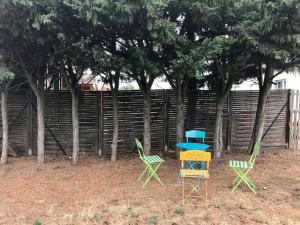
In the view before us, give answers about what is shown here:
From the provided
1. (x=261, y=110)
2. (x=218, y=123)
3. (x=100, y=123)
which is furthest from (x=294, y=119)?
(x=100, y=123)

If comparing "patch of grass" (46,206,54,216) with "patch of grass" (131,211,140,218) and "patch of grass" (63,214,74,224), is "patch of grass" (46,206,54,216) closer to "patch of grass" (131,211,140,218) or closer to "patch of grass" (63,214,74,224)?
"patch of grass" (63,214,74,224)

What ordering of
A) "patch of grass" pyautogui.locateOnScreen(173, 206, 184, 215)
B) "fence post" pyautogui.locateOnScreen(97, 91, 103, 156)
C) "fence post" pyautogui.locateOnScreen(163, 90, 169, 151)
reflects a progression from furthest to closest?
"fence post" pyautogui.locateOnScreen(163, 90, 169, 151), "fence post" pyautogui.locateOnScreen(97, 91, 103, 156), "patch of grass" pyautogui.locateOnScreen(173, 206, 184, 215)

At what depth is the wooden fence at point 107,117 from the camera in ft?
30.6

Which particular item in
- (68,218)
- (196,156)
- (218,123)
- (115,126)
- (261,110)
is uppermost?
(261,110)

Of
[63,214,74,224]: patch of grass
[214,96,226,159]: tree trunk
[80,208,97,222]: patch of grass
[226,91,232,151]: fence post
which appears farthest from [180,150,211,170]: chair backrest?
[226,91,232,151]: fence post

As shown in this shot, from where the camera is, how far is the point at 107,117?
30.6ft

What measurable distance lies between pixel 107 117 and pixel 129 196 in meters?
4.10

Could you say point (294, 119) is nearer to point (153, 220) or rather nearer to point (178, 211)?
point (178, 211)

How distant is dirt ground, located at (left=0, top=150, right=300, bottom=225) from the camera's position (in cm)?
460

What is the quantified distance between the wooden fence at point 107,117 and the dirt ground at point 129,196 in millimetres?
1375

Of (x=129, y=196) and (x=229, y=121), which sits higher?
(x=229, y=121)

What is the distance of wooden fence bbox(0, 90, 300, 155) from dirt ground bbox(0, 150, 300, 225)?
4.51ft

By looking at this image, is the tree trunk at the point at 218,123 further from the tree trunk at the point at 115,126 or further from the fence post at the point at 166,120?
the tree trunk at the point at 115,126

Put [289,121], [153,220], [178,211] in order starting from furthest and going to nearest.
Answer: [289,121]
[178,211]
[153,220]
